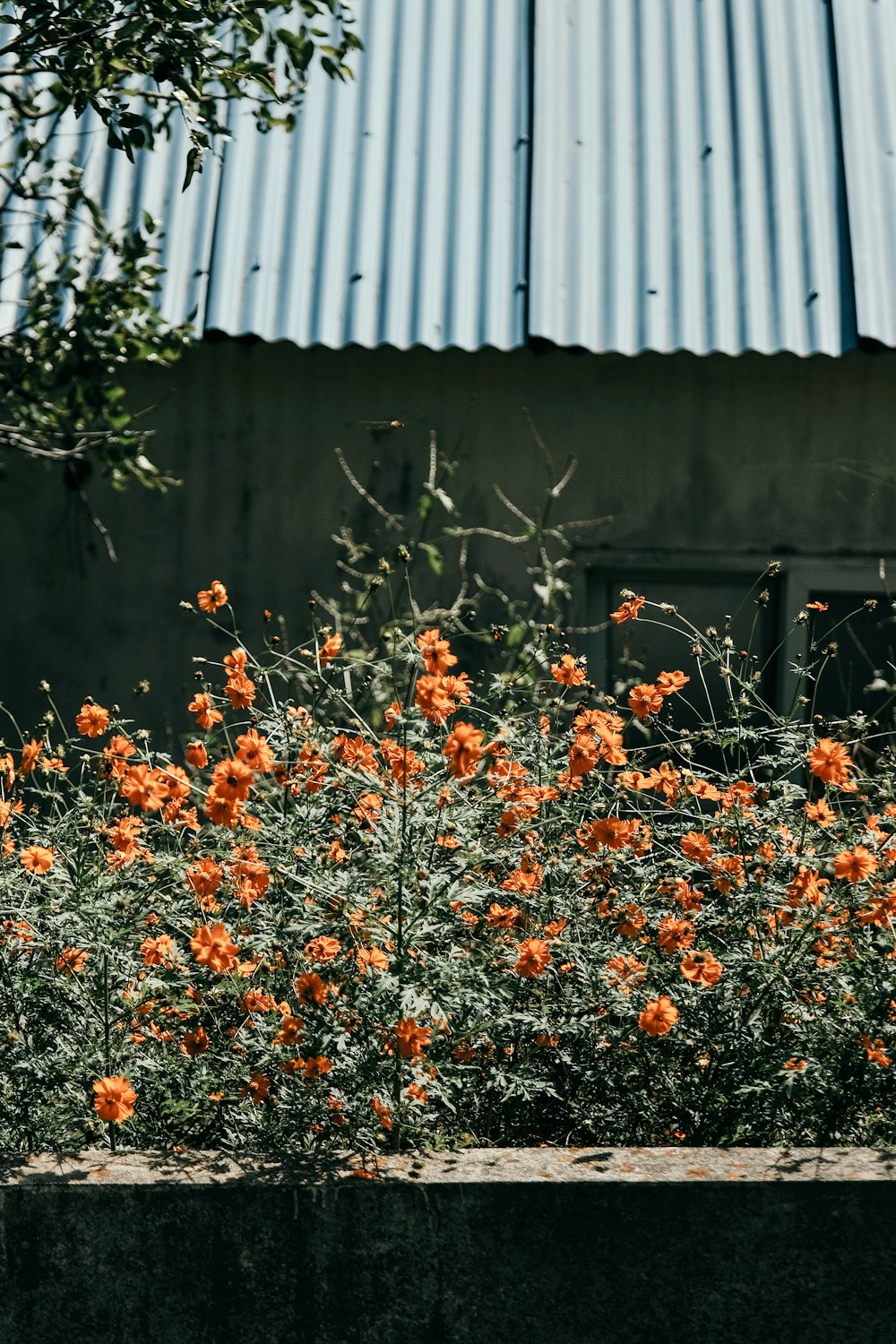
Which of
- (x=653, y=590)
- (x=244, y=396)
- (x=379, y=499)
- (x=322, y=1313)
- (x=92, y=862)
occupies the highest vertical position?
(x=244, y=396)

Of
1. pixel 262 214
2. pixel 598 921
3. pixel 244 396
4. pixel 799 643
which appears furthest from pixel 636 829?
pixel 262 214

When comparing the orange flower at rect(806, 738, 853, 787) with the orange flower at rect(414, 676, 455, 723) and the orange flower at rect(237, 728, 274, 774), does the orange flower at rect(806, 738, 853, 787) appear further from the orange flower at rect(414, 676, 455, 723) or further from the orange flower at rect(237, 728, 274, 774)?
the orange flower at rect(237, 728, 274, 774)

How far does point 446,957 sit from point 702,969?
48 centimetres

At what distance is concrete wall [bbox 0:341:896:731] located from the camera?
5641 millimetres

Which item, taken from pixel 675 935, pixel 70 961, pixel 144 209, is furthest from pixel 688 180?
pixel 70 961

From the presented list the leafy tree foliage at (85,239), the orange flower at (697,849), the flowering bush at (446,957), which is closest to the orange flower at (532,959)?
the flowering bush at (446,957)

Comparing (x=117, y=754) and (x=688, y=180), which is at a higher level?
(x=688, y=180)

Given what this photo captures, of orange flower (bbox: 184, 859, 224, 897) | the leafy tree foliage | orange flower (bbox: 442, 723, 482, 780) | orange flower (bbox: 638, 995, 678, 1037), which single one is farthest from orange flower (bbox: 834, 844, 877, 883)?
the leafy tree foliage

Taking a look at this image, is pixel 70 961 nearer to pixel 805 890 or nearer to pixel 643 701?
pixel 643 701

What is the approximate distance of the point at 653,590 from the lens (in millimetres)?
5719

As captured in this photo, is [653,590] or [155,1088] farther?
[653,590]

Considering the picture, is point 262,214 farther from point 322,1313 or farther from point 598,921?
point 322,1313

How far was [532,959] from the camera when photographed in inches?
107

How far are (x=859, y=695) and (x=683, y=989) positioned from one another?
3.14 m
